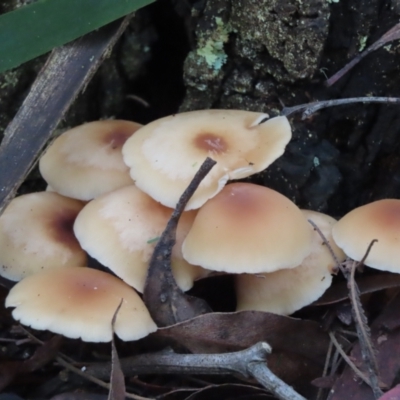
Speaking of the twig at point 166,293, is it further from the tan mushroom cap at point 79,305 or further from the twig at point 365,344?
the twig at point 365,344

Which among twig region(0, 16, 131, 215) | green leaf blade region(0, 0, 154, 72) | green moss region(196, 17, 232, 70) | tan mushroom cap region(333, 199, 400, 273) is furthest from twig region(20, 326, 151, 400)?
green moss region(196, 17, 232, 70)

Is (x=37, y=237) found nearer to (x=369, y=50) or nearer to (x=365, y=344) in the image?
(x=365, y=344)

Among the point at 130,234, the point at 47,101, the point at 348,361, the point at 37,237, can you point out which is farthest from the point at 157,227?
the point at 348,361

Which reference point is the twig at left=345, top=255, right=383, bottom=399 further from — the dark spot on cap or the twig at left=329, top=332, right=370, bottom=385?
the dark spot on cap

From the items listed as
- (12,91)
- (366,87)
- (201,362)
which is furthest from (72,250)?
(366,87)

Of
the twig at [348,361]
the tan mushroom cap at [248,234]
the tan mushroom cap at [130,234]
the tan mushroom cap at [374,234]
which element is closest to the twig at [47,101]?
the tan mushroom cap at [130,234]

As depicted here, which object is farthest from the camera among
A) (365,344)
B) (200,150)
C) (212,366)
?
(200,150)
